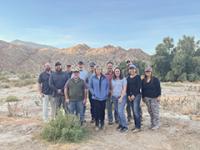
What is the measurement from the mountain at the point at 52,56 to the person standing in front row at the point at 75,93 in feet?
198

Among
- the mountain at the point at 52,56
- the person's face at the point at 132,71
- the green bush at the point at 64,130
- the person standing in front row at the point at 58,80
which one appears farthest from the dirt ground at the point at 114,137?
the mountain at the point at 52,56

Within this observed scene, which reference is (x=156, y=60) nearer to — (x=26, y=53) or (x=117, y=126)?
(x=117, y=126)

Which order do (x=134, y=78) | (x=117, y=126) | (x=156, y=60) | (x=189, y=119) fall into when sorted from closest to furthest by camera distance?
(x=134, y=78)
(x=117, y=126)
(x=189, y=119)
(x=156, y=60)

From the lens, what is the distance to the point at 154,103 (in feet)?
33.4

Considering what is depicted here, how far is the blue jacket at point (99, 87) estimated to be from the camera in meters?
9.96

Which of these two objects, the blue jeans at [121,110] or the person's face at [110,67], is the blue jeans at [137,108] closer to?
the blue jeans at [121,110]

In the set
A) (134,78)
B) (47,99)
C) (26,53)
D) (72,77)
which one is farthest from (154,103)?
(26,53)

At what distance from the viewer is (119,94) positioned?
10062mm

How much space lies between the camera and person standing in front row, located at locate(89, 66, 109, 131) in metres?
9.96

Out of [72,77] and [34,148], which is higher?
[72,77]

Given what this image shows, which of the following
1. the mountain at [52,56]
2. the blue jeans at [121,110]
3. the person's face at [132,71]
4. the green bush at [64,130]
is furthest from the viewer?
the mountain at [52,56]

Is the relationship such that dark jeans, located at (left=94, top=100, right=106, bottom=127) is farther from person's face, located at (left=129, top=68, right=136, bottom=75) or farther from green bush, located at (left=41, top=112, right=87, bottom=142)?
person's face, located at (left=129, top=68, right=136, bottom=75)

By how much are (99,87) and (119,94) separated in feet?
1.88

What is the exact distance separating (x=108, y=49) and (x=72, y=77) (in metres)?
75.3
